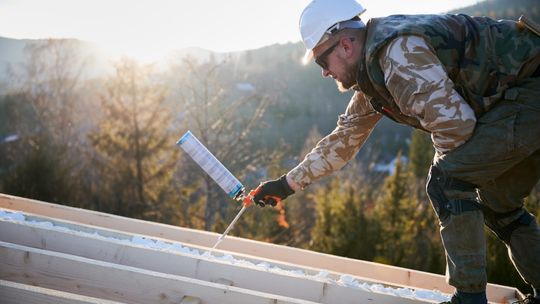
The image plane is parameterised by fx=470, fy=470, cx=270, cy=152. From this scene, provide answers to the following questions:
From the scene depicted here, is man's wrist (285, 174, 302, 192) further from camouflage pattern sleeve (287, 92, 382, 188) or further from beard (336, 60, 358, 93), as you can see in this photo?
beard (336, 60, 358, 93)

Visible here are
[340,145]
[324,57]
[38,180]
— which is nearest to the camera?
[324,57]

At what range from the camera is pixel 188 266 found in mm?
2475

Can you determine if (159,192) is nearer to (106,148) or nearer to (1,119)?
(106,148)

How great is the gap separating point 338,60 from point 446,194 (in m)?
0.82

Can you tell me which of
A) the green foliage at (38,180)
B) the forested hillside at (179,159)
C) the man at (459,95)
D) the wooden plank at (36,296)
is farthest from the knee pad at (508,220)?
the green foliage at (38,180)

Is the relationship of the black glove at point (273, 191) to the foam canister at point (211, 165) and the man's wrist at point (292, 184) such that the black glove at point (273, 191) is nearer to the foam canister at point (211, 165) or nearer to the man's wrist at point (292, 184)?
the man's wrist at point (292, 184)

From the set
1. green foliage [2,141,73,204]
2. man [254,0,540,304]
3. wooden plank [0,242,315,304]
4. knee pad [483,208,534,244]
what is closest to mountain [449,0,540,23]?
green foliage [2,141,73,204]

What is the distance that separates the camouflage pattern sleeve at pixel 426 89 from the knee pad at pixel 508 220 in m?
0.66

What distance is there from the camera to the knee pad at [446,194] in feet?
6.61

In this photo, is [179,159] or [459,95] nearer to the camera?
[459,95]

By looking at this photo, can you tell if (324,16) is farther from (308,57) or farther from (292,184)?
(292,184)

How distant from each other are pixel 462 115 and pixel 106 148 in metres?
16.0

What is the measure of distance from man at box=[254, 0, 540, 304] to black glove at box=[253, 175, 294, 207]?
797mm

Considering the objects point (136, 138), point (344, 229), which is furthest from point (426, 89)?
point (136, 138)
